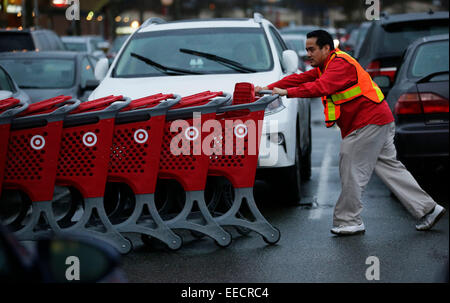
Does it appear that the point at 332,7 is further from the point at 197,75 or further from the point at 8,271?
the point at 8,271

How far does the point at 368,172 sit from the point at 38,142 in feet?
8.70

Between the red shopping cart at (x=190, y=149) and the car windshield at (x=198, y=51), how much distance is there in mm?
2430

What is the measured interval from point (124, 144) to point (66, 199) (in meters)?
3.30

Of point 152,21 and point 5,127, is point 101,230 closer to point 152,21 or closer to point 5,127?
point 5,127

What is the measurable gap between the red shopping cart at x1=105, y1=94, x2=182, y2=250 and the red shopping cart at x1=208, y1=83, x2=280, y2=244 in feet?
1.50

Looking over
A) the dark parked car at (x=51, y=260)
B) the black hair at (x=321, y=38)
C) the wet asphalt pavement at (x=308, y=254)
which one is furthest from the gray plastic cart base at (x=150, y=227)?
the dark parked car at (x=51, y=260)

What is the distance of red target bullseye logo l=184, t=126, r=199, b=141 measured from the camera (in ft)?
22.5

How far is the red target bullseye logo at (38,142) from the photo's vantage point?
21.9 feet

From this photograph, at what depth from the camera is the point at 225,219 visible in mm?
7129

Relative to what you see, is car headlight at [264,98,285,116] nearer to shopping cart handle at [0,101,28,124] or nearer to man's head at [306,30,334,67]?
man's head at [306,30,334,67]

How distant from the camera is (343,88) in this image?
7270mm

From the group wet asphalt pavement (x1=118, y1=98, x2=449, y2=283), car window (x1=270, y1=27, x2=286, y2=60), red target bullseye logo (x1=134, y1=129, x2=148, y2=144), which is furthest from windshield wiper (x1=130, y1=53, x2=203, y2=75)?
red target bullseye logo (x1=134, y1=129, x2=148, y2=144)

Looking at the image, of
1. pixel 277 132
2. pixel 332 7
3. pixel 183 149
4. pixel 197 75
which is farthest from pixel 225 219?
pixel 332 7
